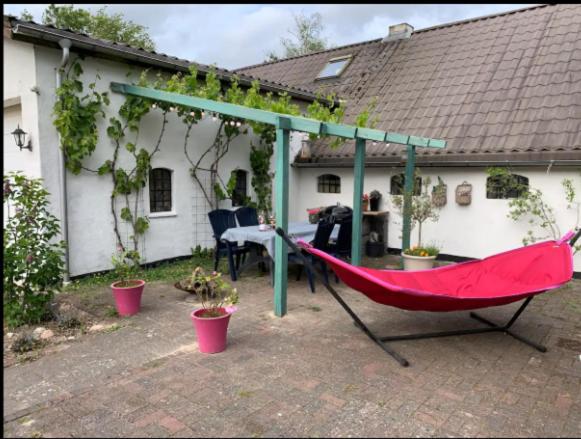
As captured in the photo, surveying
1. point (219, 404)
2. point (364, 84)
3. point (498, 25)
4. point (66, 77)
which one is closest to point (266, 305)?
point (219, 404)

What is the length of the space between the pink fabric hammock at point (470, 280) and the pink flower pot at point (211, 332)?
1.03 m

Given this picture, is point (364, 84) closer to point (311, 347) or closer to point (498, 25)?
point (498, 25)

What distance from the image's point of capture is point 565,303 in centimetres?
554

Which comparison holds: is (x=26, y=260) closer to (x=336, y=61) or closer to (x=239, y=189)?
(x=239, y=189)

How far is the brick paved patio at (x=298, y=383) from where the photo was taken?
9.05 feet

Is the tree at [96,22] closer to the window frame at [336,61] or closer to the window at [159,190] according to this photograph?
the window frame at [336,61]

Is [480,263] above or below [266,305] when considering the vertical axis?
above

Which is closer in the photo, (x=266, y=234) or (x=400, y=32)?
(x=266, y=234)

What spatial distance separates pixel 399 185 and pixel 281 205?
4550mm

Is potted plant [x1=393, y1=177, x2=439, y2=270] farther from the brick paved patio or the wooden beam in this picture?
the brick paved patio

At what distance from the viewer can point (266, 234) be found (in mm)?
6055

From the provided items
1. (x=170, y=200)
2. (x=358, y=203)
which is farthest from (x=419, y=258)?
(x=170, y=200)

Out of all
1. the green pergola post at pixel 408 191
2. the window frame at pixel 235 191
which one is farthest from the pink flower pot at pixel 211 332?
the window frame at pixel 235 191

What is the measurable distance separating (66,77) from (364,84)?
723 cm
